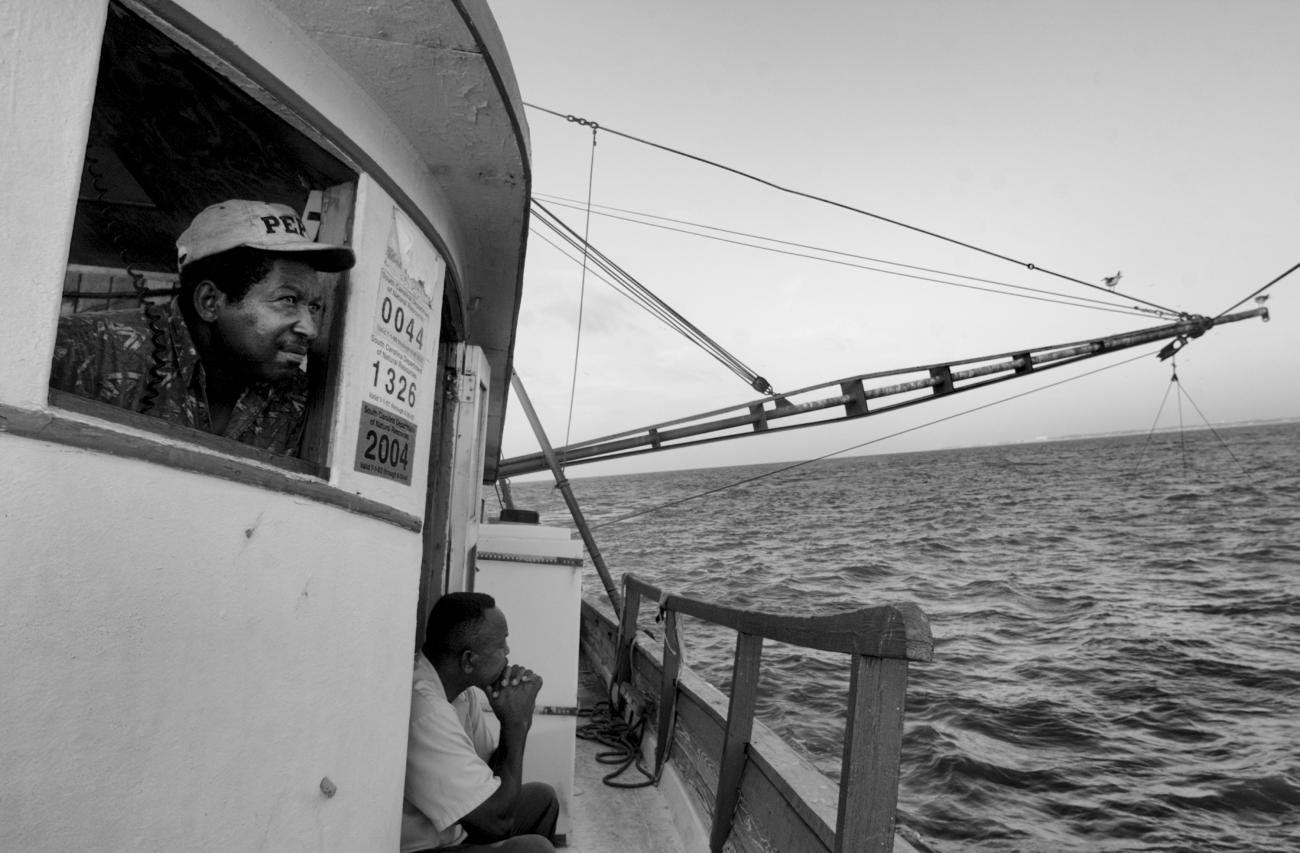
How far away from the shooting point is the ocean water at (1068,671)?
19.8 feet

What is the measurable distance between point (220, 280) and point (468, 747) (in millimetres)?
1689

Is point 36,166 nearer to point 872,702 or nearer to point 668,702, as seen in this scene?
point 872,702

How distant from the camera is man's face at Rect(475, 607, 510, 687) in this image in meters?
2.79

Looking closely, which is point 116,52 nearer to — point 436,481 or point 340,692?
point 340,692

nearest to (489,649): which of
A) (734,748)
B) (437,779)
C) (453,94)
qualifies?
(437,779)

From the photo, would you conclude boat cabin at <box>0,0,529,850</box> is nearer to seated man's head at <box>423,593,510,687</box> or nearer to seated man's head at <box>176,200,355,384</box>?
seated man's head at <box>176,200,355,384</box>

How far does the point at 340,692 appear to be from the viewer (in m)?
1.87

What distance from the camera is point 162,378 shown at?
70.4 inches

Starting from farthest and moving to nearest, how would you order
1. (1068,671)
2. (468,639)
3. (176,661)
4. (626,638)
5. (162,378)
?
(1068,671), (626,638), (468,639), (162,378), (176,661)

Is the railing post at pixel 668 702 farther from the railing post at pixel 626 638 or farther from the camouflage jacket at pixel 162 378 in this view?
the camouflage jacket at pixel 162 378

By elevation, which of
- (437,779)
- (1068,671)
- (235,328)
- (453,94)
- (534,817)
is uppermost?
(453,94)

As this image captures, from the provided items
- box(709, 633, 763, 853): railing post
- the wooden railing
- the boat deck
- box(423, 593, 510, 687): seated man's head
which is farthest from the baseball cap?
the boat deck

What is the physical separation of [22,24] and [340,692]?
58.9 inches

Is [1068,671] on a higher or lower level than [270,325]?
lower
